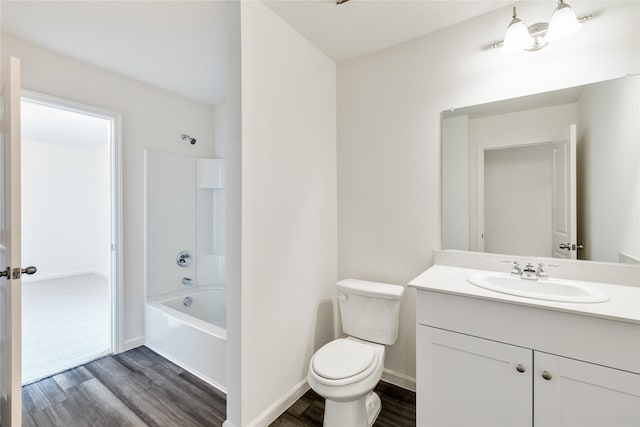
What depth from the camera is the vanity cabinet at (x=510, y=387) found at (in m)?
1.04

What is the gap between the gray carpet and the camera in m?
2.31

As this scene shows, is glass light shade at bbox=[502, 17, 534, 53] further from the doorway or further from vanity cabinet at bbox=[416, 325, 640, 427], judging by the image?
the doorway

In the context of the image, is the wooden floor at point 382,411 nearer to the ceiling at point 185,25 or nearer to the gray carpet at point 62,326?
the gray carpet at point 62,326

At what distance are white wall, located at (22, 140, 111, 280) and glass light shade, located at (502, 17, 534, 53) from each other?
6.09 metres

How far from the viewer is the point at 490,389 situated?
125 centimetres

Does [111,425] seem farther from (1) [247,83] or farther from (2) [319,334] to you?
(1) [247,83]

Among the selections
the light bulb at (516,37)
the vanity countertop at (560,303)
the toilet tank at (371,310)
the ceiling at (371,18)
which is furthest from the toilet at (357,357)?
the ceiling at (371,18)

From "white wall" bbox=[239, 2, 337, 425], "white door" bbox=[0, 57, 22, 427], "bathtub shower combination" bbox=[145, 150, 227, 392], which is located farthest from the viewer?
"bathtub shower combination" bbox=[145, 150, 227, 392]

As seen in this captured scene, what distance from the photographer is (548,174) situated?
158 cm

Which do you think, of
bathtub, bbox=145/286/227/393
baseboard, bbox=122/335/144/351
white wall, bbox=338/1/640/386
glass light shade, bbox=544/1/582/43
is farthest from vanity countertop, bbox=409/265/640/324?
baseboard, bbox=122/335/144/351

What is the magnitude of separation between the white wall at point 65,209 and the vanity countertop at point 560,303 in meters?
5.60

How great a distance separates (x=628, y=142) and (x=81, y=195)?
7301 mm

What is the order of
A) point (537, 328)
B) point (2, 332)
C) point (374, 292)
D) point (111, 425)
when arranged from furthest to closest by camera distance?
point (374, 292) < point (111, 425) < point (2, 332) < point (537, 328)

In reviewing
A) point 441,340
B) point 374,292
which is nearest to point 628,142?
point 441,340
